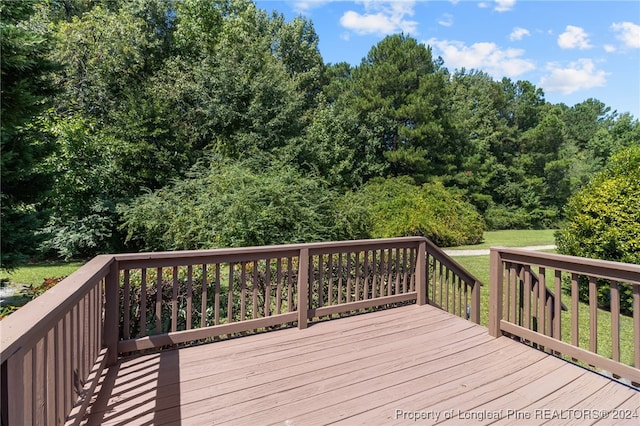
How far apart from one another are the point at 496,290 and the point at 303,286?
5.96 feet

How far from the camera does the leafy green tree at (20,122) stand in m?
3.68

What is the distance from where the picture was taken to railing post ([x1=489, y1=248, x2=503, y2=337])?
11.1 feet

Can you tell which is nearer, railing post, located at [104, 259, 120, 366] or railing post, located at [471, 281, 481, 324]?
railing post, located at [104, 259, 120, 366]

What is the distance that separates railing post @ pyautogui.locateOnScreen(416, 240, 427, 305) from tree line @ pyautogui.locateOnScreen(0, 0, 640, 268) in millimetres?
2235

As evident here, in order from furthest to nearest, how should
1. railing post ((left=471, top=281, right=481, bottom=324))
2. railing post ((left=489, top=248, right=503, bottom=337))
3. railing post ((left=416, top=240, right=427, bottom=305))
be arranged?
railing post ((left=471, top=281, right=481, bottom=324))
railing post ((left=416, top=240, right=427, bottom=305))
railing post ((left=489, top=248, right=503, bottom=337))

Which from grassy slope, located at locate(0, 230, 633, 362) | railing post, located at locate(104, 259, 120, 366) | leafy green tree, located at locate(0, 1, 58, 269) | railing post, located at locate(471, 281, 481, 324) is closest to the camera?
railing post, located at locate(104, 259, 120, 366)

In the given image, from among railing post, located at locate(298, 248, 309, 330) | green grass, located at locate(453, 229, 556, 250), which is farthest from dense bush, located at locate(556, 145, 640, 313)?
green grass, located at locate(453, 229, 556, 250)

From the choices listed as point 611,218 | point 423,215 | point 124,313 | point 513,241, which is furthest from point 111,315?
point 513,241

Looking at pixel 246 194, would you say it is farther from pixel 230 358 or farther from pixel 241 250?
pixel 230 358

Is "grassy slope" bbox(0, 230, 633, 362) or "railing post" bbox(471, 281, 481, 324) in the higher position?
"railing post" bbox(471, 281, 481, 324)

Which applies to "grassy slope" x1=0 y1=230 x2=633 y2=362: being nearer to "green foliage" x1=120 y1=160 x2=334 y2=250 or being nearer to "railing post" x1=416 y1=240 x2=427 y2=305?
"railing post" x1=416 y1=240 x2=427 y2=305

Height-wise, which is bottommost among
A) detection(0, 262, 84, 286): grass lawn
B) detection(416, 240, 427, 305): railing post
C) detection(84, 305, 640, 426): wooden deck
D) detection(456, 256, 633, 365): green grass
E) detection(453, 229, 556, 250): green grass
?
detection(456, 256, 633, 365): green grass

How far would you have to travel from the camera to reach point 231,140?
11734 mm

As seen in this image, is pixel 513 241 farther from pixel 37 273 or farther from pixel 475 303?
pixel 37 273
